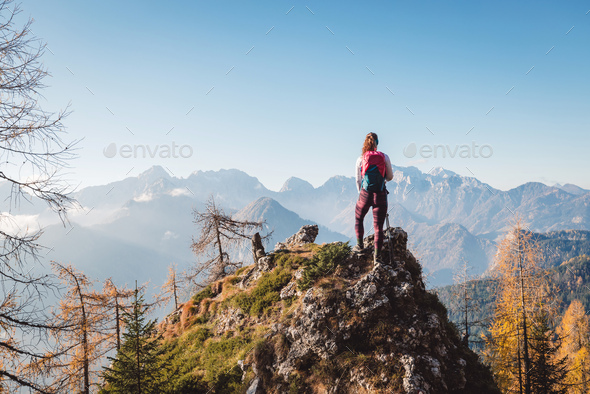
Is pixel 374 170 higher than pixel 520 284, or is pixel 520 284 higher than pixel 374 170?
pixel 374 170

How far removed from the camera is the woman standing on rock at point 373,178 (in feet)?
36.2

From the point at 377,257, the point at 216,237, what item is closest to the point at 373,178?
the point at 377,257

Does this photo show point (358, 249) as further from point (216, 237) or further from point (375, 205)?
point (216, 237)

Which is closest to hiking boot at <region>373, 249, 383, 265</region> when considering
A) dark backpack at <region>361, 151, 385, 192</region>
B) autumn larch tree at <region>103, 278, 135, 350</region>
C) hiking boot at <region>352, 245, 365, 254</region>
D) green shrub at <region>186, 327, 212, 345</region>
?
hiking boot at <region>352, 245, 365, 254</region>

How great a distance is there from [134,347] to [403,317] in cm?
1080

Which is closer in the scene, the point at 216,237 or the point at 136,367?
the point at 136,367

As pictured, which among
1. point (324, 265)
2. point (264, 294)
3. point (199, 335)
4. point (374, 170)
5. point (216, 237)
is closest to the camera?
point (374, 170)

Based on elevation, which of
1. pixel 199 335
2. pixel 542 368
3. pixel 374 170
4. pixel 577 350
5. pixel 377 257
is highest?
pixel 374 170

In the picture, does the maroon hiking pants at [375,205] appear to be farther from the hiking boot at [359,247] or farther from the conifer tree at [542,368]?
the conifer tree at [542,368]

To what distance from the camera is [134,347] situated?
11.8 metres

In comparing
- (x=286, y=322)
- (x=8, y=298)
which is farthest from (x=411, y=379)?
(x=8, y=298)

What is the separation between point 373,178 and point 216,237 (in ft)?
61.8

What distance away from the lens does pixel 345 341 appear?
36.9ft

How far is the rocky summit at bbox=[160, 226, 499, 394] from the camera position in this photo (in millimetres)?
10367
